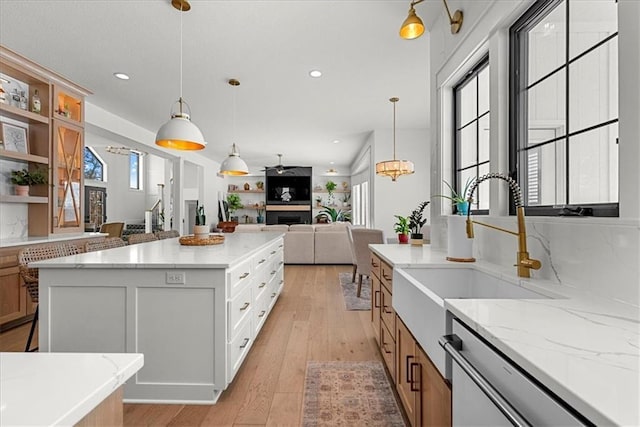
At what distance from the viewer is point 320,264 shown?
6.82 meters

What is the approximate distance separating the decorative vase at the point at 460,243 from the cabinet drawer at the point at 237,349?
1.42m

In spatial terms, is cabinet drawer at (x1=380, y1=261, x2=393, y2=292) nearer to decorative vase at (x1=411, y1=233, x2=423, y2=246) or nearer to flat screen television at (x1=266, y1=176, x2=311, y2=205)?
decorative vase at (x1=411, y1=233, x2=423, y2=246)

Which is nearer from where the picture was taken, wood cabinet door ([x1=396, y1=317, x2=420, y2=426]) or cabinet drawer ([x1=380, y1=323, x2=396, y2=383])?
wood cabinet door ([x1=396, y1=317, x2=420, y2=426])

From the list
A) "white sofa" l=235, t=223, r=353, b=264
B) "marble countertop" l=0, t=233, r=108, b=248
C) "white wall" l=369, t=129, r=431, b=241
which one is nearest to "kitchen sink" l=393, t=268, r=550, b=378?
"marble countertop" l=0, t=233, r=108, b=248

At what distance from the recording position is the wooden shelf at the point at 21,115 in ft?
11.1

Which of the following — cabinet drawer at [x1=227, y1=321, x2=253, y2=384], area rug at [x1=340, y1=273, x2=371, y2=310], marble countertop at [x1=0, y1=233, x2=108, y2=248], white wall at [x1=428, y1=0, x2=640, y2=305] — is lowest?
area rug at [x1=340, y1=273, x2=371, y2=310]

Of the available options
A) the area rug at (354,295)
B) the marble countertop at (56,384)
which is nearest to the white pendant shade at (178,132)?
the marble countertop at (56,384)

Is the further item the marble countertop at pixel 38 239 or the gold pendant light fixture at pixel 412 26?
the marble countertop at pixel 38 239

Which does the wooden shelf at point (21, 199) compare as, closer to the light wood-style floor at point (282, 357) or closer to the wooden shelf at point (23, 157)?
the wooden shelf at point (23, 157)

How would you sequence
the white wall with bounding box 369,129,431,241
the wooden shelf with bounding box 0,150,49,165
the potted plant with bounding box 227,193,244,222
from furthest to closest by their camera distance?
the potted plant with bounding box 227,193,244,222, the white wall with bounding box 369,129,431,241, the wooden shelf with bounding box 0,150,49,165

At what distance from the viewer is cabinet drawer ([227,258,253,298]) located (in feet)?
6.63

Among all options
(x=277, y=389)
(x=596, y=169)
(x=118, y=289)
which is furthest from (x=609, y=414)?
(x=118, y=289)

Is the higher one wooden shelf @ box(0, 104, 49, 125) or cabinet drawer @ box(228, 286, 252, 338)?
wooden shelf @ box(0, 104, 49, 125)

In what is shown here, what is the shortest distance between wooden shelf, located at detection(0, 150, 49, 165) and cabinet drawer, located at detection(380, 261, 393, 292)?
4.00 m
